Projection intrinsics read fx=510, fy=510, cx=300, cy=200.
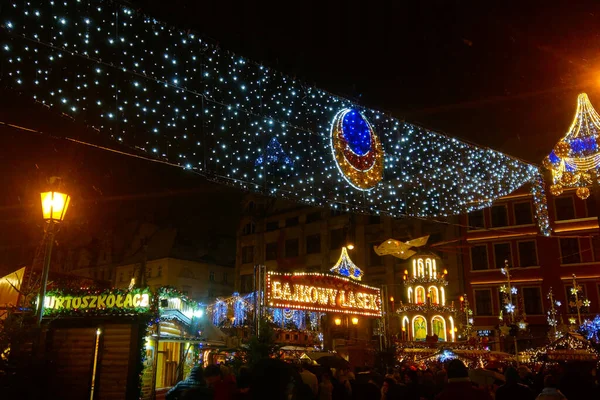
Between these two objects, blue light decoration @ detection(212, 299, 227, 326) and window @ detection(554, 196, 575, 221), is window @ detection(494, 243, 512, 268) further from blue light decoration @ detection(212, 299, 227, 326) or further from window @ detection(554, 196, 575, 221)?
blue light decoration @ detection(212, 299, 227, 326)

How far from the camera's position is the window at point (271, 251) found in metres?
49.5

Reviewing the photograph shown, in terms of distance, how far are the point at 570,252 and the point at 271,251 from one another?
26.0m

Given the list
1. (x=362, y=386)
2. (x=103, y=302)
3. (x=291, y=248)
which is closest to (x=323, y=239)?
(x=291, y=248)

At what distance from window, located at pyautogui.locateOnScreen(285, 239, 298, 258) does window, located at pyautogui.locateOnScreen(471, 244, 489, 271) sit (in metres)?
16.5

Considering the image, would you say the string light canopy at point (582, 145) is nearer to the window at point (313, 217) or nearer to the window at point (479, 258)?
the window at point (479, 258)

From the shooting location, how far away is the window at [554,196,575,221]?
1396 inches

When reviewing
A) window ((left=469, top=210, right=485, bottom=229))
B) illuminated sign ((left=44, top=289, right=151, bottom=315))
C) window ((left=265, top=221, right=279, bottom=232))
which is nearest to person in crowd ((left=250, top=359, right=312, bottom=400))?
illuminated sign ((left=44, top=289, right=151, bottom=315))

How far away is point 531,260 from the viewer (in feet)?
119

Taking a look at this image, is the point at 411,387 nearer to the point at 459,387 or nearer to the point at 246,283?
the point at 459,387

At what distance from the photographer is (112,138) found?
26.3 ft

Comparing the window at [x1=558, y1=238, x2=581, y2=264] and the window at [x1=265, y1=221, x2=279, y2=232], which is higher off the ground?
the window at [x1=265, y1=221, x2=279, y2=232]

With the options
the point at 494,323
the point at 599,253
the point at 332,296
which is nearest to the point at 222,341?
the point at 332,296

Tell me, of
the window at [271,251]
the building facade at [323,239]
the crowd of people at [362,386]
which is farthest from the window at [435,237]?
the crowd of people at [362,386]

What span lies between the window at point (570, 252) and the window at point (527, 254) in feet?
5.83
